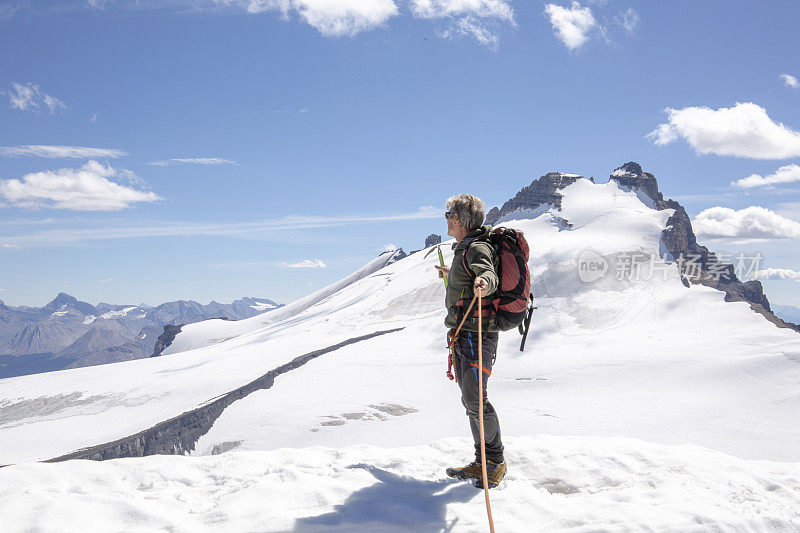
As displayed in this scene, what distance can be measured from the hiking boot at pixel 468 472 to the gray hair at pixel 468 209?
A: 3.07 m

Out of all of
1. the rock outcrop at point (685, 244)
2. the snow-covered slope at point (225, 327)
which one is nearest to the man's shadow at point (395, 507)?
the rock outcrop at point (685, 244)

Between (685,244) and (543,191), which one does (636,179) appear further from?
(685,244)

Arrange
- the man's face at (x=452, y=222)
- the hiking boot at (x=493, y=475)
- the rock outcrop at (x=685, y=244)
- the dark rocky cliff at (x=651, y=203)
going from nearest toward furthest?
the hiking boot at (x=493, y=475), the man's face at (x=452, y=222), the rock outcrop at (x=685, y=244), the dark rocky cliff at (x=651, y=203)

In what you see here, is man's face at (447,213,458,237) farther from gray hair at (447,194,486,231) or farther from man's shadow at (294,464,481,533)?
man's shadow at (294,464,481,533)

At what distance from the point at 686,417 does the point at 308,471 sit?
49.6ft

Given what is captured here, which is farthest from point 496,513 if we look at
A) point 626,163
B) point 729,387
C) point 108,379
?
point 626,163

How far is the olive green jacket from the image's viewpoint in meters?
5.05

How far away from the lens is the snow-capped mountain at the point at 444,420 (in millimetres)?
4945

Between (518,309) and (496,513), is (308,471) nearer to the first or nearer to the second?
(496,513)

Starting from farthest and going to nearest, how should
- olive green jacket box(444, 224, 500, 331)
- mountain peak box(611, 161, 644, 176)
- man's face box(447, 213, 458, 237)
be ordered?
mountain peak box(611, 161, 644, 176) < man's face box(447, 213, 458, 237) < olive green jacket box(444, 224, 500, 331)

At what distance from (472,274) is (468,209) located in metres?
0.95

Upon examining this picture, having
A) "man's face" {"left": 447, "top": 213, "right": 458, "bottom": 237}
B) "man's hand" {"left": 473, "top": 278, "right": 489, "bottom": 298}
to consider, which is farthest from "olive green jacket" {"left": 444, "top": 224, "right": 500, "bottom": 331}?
"man's face" {"left": 447, "top": 213, "right": 458, "bottom": 237}

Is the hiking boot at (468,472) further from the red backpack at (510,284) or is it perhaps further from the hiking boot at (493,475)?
the red backpack at (510,284)

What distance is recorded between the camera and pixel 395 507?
4.98 m
